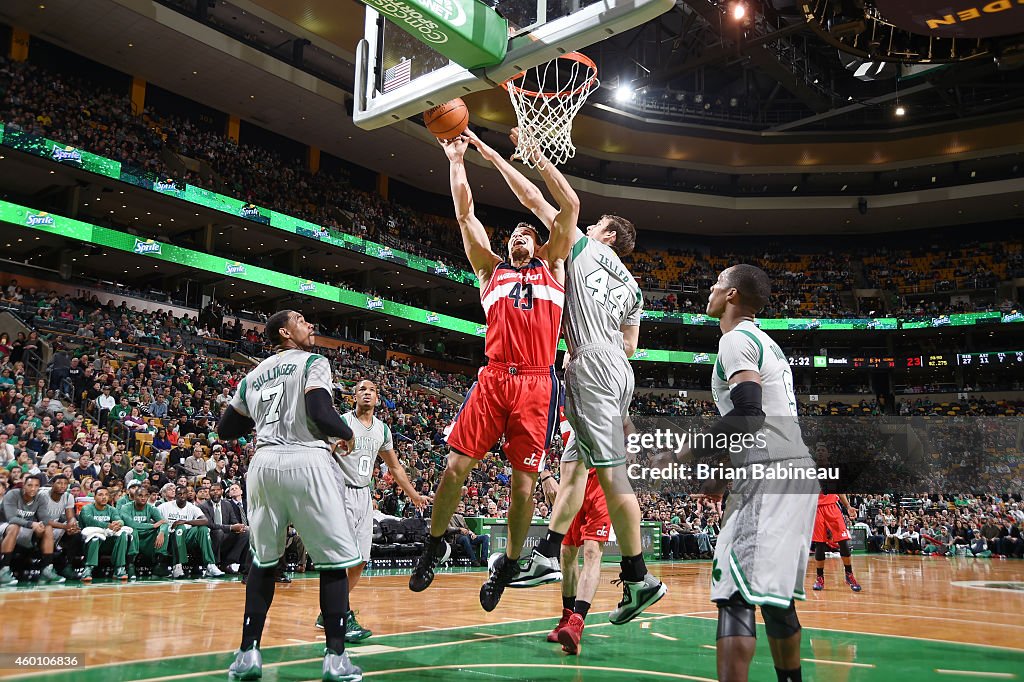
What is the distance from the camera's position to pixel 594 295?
17.3 ft

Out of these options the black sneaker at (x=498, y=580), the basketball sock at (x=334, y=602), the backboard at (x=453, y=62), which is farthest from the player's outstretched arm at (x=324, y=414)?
the backboard at (x=453, y=62)

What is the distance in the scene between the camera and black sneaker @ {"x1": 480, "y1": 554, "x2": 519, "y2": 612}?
5.24 m

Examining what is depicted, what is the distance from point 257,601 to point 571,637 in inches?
83.2

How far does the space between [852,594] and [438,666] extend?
8.84m

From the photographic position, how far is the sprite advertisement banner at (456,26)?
16.9ft

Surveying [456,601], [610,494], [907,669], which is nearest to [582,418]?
[610,494]

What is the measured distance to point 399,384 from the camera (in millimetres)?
29312

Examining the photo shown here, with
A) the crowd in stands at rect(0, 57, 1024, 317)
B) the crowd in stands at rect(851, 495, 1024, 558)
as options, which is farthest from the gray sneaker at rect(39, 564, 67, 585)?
the crowd in stands at rect(851, 495, 1024, 558)

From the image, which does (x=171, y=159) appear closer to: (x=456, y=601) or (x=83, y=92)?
(x=83, y=92)

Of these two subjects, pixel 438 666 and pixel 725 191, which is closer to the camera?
pixel 438 666

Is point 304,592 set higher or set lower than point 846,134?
lower

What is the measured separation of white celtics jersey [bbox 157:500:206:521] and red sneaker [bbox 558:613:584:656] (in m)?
7.68

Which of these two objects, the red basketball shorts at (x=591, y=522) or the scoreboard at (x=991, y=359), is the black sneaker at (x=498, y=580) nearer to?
the red basketball shorts at (x=591, y=522)

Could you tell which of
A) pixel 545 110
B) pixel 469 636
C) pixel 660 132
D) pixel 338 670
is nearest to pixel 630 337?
pixel 469 636
